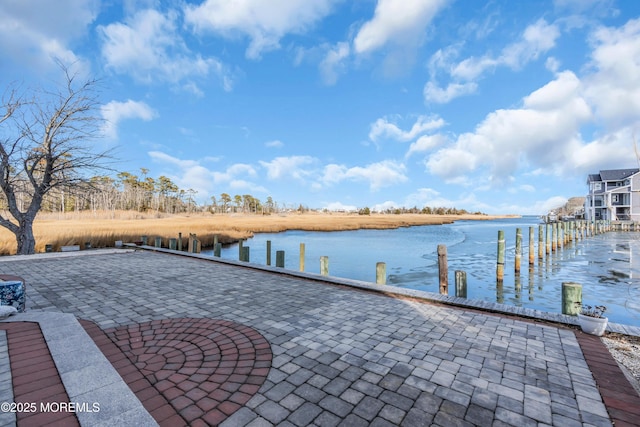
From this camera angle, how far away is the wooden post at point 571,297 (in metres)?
5.18

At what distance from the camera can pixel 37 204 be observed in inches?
464

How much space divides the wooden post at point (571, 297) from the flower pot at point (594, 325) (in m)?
0.84

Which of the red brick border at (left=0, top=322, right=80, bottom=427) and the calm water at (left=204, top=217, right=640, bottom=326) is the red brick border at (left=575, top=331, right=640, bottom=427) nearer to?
the red brick border at (left=0, top=322, right=80, bottom=427)

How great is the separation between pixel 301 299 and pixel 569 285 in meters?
5.03

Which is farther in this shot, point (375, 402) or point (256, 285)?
point (256, 285)

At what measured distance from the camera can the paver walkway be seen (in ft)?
8.14

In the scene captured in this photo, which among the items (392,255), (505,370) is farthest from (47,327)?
(392,255)

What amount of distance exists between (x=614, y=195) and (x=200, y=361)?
6643 cm

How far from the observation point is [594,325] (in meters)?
4.31

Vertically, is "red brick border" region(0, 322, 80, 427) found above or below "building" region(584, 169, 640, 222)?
below

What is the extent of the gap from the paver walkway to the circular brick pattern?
18 millimetres

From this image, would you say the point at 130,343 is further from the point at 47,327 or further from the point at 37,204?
the point at 37,204

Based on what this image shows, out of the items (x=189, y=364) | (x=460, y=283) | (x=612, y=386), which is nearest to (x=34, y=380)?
(x=189, y=364)

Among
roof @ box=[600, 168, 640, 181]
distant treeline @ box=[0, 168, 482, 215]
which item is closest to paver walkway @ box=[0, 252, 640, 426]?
Answer: distant treeline @ box=[0, 168, 482, 215]
